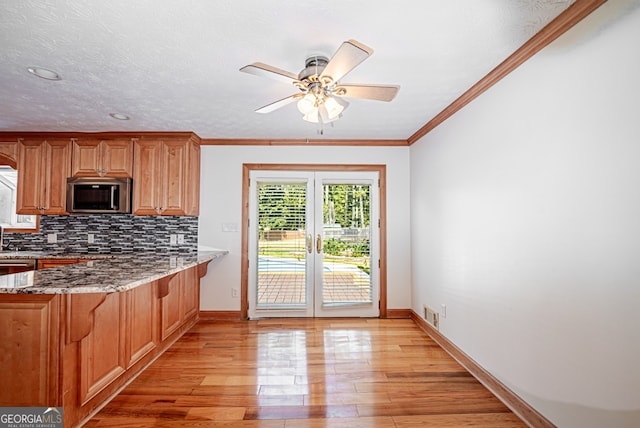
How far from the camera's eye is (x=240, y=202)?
402 cm

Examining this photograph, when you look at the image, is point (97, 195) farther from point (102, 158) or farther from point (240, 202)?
point (240, 202)

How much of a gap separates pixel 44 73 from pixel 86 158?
169cm

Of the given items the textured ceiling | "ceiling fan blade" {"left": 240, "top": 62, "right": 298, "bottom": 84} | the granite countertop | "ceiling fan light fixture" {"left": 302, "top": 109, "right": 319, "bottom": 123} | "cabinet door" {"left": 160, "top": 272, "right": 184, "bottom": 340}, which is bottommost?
"cabinet door" {"left": 160, "top": 272, "right": 184, "bottom": 340}

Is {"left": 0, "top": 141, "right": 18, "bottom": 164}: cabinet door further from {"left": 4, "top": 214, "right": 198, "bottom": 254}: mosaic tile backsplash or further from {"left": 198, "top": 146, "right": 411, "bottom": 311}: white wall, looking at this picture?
{"left": 198, "top": 146, "right": 411, "bottom": 311}: white wall

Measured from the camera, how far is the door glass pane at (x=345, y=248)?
13.3 ft

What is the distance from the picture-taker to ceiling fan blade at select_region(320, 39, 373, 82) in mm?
1471

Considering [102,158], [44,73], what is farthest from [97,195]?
[44,73]

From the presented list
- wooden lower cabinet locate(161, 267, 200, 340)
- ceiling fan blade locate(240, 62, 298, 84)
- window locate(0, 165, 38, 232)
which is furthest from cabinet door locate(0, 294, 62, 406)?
window locate(0, 165, 38, 232)

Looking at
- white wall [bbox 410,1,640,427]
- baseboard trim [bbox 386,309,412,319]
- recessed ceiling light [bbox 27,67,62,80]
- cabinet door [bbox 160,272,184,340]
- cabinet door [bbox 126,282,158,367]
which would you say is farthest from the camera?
baseboard trim [bbox 386,309,412,319]

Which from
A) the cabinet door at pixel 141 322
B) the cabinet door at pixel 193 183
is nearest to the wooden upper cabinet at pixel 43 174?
the cabinet door at pixel 193 183

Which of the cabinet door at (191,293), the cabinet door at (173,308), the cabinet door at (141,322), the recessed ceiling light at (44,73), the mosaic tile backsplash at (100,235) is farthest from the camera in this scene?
the mosaic tile backsplash at (100,235)

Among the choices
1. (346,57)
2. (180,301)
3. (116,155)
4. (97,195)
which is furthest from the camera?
(116,155)

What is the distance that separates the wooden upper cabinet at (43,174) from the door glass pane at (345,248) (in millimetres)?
3100

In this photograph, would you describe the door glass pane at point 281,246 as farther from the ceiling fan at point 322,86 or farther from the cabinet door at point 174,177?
the ceiling fan at point 322,86
